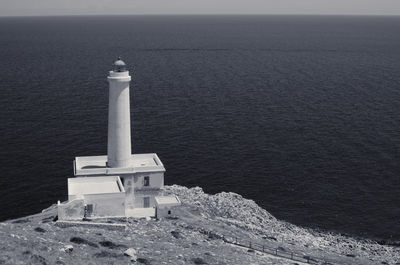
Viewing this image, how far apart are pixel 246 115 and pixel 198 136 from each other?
736 inches

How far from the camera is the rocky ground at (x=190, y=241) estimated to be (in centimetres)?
3869

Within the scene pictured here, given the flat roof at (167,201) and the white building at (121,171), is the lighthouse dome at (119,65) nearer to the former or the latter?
the white building at (121,171)

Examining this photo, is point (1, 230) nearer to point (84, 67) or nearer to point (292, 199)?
point (292, 199)

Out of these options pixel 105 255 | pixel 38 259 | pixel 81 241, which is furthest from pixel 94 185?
pixel 38 259

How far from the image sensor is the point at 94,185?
5288 centimetres

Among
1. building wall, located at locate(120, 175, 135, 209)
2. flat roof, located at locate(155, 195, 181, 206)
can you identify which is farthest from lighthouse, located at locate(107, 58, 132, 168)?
flat roof, located at locate(155, 195, 181, 206)

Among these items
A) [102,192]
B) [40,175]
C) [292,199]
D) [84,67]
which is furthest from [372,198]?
[84,67]

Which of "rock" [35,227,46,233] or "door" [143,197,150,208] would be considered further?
"door" [143,197,150,208]

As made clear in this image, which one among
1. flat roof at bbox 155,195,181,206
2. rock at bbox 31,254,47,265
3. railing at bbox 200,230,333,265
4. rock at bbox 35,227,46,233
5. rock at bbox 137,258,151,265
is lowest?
railing at bbox 200,230,333,265

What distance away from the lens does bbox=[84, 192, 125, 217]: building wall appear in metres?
49.4

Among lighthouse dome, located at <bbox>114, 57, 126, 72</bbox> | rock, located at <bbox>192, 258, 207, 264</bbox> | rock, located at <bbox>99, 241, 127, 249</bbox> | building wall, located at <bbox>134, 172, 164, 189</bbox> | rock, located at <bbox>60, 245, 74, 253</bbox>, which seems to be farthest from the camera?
building wall, located at <bbox>134, 172, 164, 189</bbox>

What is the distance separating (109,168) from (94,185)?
3571mm

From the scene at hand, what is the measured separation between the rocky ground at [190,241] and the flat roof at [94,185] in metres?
3.42

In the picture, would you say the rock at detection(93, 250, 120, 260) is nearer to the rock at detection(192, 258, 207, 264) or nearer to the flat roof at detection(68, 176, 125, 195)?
the rock at detection(192, 258, 207, 264)
